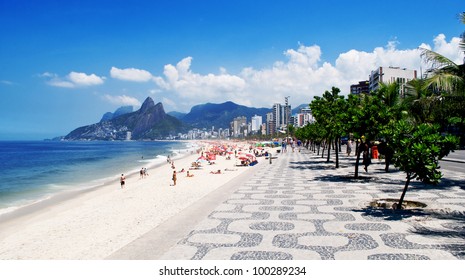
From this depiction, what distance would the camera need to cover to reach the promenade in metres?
6.60

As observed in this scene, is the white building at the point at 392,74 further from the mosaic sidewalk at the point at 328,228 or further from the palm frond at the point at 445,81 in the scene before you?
the mosaic sidewalk at the point at 328,228

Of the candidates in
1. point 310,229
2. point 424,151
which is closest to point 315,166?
point 424,151

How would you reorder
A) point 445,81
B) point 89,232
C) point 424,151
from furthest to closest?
1. point 445,81
2. point 89,232
3. point 424,151

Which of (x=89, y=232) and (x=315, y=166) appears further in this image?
(x=315, y=166)

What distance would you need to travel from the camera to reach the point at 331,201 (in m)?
12.0

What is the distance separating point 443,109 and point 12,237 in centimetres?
1882

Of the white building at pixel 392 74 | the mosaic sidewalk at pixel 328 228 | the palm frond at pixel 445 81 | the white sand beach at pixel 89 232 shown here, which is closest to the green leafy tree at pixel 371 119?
the palm frond at pixel 445 81

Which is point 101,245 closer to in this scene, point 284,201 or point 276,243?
point 276,243

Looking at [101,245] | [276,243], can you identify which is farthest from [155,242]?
[276,243]

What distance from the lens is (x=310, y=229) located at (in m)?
8.32

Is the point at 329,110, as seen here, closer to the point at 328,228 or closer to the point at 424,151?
the point at 424,151

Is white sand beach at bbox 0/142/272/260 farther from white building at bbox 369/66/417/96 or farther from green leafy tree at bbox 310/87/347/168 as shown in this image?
white building at bbox 369/66/417/96

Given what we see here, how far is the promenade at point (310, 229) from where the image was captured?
6.60m

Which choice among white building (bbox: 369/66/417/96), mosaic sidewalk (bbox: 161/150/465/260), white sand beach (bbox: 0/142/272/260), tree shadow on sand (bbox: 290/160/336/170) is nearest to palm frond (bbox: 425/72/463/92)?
mosaic sidewalk (bbox: 161/150/465/260)
